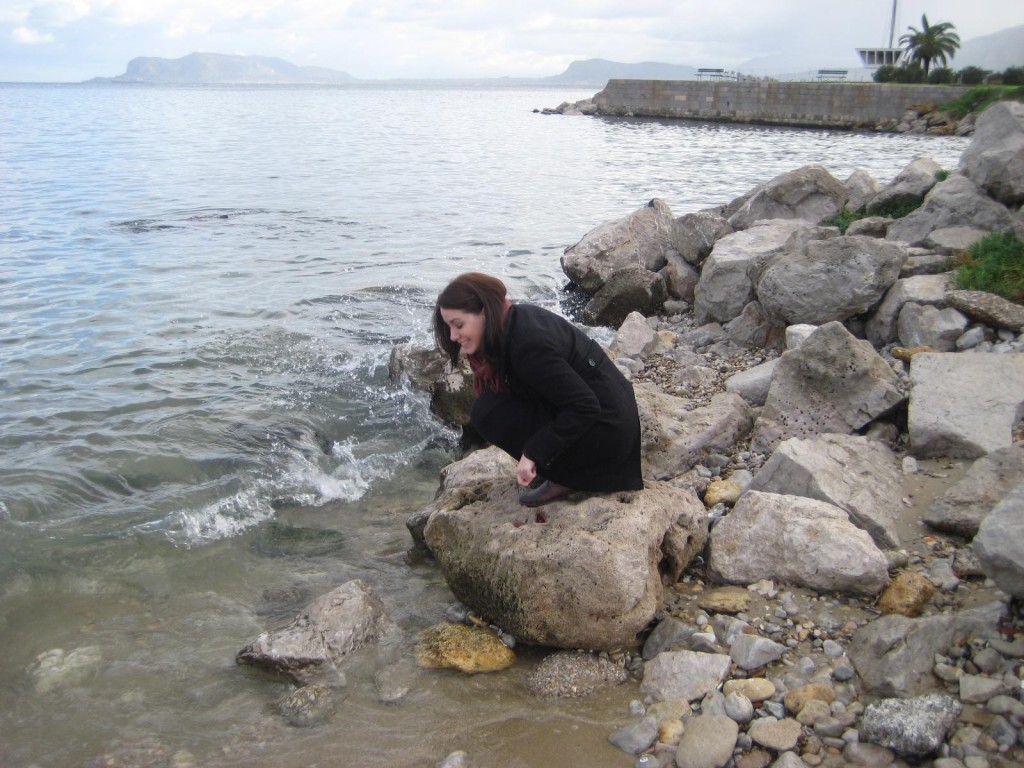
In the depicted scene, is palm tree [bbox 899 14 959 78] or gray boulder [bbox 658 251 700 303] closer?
gray boulder [bbox 658 251 700 303]

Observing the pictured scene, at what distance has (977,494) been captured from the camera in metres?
4.96

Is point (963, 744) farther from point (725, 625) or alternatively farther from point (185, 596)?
point (185, 596)

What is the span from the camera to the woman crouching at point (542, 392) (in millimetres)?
4273

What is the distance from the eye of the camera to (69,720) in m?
4.46

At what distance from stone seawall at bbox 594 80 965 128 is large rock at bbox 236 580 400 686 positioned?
5278 cm

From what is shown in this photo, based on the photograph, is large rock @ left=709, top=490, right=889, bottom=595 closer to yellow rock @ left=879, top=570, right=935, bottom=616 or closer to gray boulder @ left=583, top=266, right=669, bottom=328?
yellow rock @ left=879, top=570, right=935, bottom=616

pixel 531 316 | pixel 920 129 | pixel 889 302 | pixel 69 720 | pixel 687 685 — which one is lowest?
pixel 69 720

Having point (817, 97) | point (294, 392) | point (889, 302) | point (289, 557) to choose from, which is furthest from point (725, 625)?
point (817, 97)

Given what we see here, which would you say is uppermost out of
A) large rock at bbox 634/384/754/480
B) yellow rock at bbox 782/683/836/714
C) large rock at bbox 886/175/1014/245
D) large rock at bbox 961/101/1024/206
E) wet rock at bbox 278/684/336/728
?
large rock at bbox 961/101/1024/206

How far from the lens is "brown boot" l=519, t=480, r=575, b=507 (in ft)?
16.3

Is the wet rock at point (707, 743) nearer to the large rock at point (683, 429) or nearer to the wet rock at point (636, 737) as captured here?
the wet rock at point (636, 737)

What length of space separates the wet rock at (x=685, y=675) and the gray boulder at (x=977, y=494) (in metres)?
1.77

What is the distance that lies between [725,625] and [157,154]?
35.5 metres

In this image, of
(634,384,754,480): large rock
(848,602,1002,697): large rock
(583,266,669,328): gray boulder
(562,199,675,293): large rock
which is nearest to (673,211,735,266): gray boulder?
(562,199,675,293): large rock
